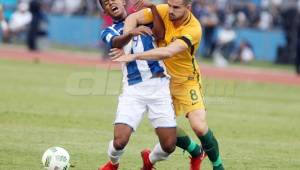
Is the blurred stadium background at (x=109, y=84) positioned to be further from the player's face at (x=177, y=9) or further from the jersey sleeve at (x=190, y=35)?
the player's face at (x=177, y=9)

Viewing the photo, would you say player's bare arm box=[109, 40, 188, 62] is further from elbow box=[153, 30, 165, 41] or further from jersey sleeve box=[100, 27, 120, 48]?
elbow box=[153, 30, 165, 41]

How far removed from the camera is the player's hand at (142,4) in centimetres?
1034

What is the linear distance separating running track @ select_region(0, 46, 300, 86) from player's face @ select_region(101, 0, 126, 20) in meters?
15.4

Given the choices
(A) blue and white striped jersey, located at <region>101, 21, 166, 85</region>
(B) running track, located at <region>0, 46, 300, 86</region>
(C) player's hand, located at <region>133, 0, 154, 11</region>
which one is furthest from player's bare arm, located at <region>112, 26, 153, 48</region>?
(B) running track, located at <region>0, 46, 300, 86</region>

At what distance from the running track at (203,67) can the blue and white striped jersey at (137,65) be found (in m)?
15.4

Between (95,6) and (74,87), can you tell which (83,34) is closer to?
(95,6)

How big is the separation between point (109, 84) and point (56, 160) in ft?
34.0

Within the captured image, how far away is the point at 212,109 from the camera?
727 inches

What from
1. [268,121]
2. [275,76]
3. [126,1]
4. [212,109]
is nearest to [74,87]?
[212,109]

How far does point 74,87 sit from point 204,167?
35.1ft

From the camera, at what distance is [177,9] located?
1009 cm

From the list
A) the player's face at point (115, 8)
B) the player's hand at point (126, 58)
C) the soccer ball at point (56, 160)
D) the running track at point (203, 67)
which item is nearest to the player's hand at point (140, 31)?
the player's hand at point (126, 58)

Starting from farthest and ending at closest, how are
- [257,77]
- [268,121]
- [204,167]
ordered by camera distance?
[257,77], [268,121], [204,167]

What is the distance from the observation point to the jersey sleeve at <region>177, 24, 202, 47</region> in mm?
10148
